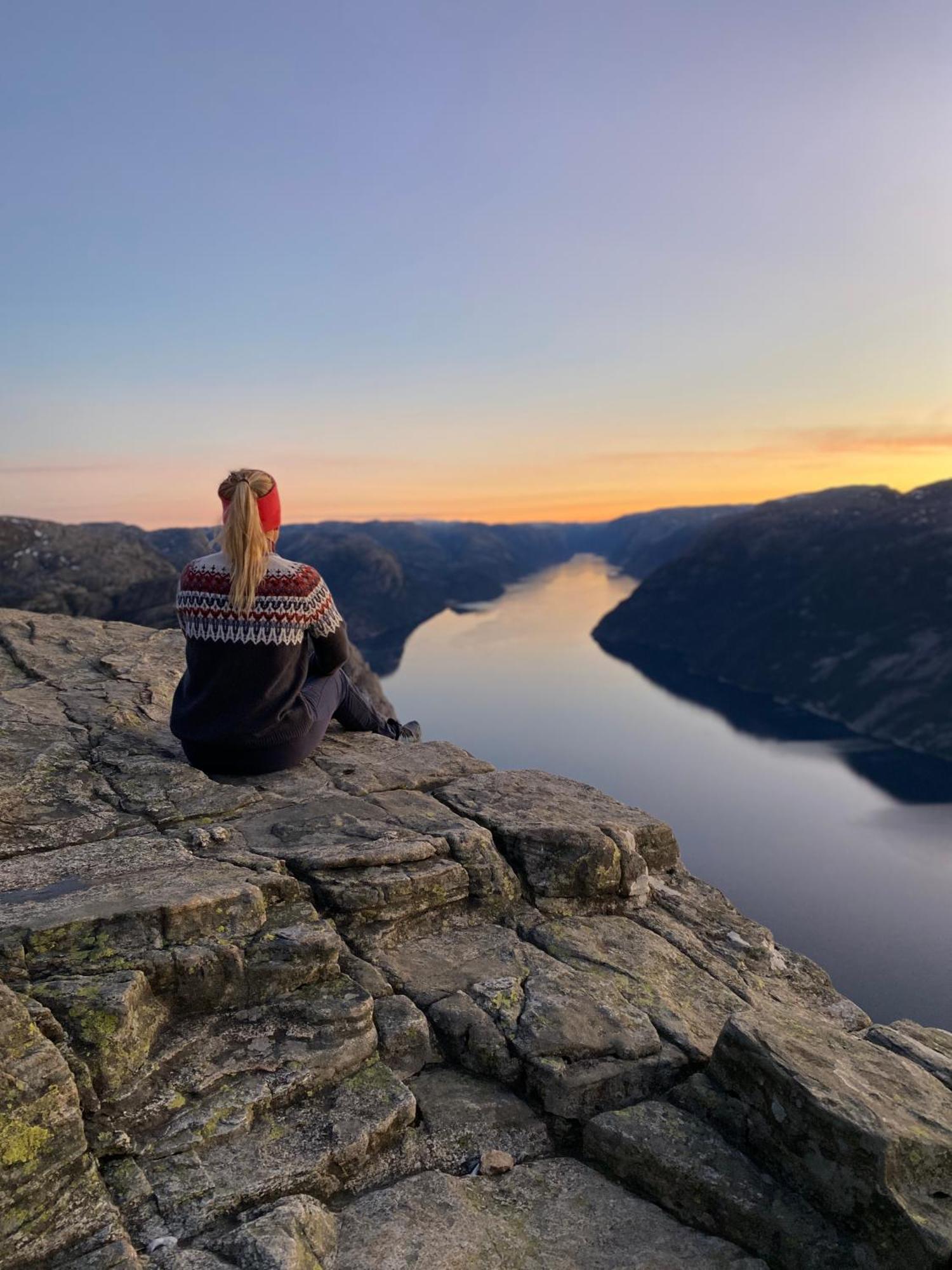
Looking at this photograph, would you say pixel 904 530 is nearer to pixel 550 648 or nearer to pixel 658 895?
pixel 550 648

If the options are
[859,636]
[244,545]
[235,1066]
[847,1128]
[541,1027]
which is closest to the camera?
[847,1128]

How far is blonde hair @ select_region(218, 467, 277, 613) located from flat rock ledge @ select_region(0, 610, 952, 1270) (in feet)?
5.87

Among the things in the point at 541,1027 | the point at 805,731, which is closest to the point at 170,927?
the point at 541,1027

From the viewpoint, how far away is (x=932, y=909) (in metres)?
63.3

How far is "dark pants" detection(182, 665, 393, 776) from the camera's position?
7.07m

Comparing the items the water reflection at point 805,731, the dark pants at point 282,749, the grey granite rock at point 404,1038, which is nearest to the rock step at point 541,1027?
the grey granite rock at point 404,1038

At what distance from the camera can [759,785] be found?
305 ft

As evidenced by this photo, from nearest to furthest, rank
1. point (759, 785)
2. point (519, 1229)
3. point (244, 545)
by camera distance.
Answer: point (519, 1229) → point (244, 545) → point (759, 785)

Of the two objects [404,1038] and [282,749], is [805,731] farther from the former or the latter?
[404,1038]

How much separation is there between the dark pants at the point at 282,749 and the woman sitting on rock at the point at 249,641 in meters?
0.01

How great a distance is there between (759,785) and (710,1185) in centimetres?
9596

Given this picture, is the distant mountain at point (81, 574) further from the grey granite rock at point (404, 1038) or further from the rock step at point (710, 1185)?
the rock step at point (710, 1185)

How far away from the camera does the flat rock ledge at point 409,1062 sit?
3551mm

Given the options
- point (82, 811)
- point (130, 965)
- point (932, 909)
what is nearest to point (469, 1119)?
point (130, 965)
